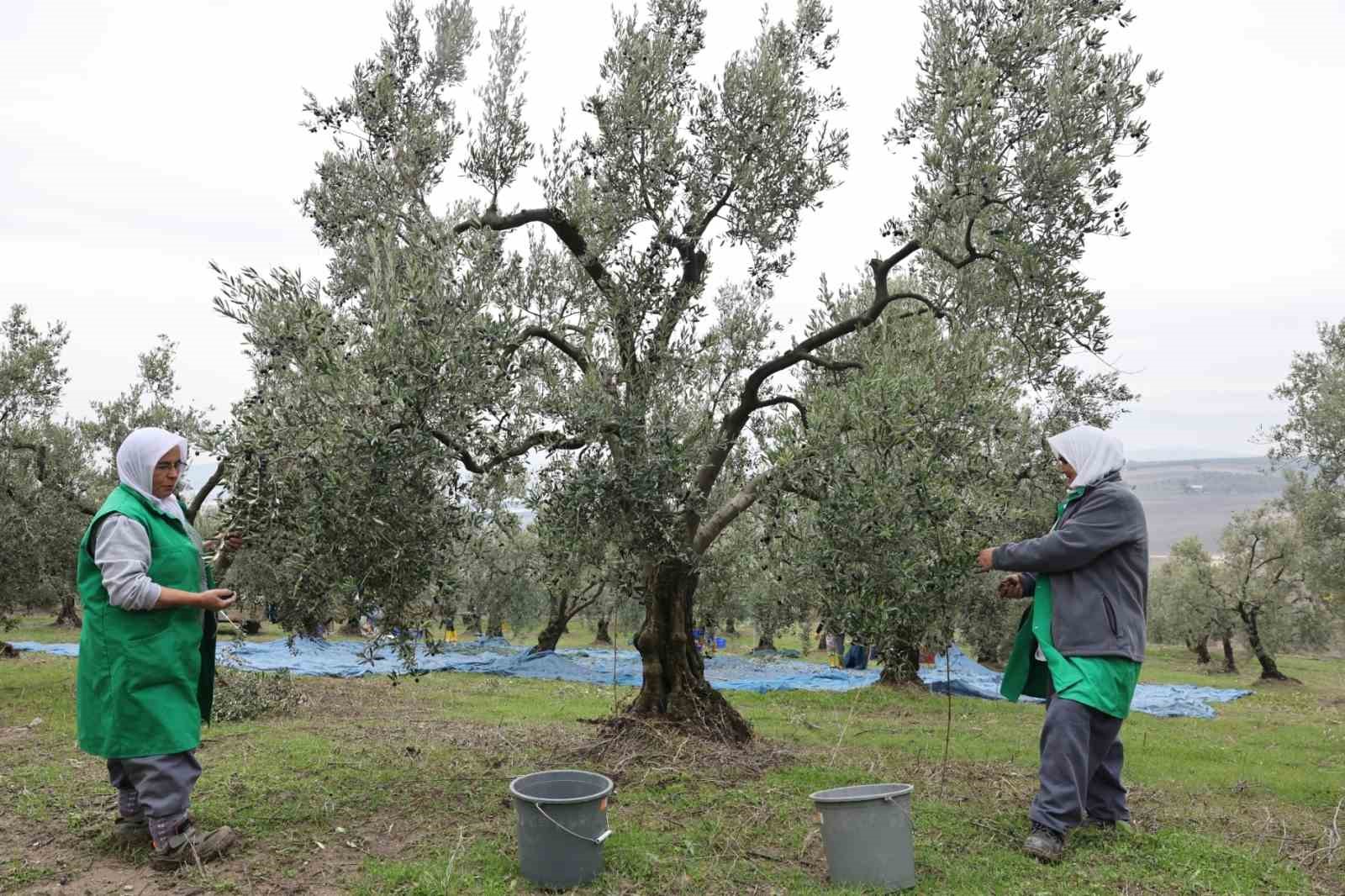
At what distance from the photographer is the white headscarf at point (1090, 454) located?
6383 millimetres

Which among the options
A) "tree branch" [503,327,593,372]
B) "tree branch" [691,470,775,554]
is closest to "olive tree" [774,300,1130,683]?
"tree branch" [691,470,775,554]

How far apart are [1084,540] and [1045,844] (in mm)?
2083

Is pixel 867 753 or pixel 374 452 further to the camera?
pixel 867 753

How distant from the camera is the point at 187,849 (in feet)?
18.2

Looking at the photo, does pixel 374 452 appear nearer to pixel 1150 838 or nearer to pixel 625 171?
pixel 625 171

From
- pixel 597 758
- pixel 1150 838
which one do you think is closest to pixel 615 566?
pixel 597 758

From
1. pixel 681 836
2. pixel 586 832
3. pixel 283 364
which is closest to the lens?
pixel 586 832

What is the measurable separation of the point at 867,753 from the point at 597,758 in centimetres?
368

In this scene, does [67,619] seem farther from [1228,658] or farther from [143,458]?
[1228,658]

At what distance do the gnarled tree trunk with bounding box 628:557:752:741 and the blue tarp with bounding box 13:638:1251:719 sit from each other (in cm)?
866

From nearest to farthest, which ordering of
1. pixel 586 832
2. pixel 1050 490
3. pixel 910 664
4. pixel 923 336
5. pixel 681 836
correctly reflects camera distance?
pixel 586 832 → pixel 681 836 → pixel 910 664 → pixel 923 336 → pixel 1050 490

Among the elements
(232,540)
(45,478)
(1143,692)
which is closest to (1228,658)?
(1143,692)

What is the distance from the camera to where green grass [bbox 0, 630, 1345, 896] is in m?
5.74

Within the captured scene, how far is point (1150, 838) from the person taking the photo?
21.0 ft
